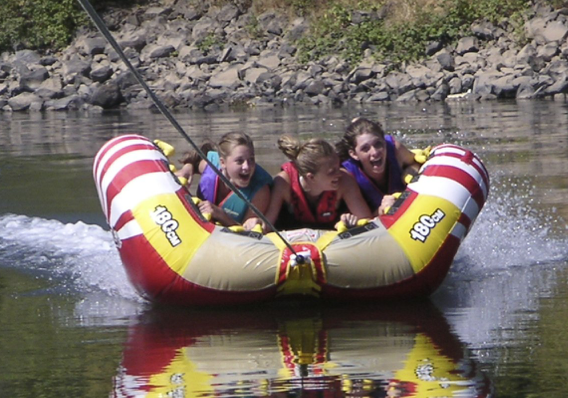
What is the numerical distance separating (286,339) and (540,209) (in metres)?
4.02

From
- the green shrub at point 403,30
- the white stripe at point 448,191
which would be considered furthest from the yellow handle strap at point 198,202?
Answer: the green shrub at point 403,30

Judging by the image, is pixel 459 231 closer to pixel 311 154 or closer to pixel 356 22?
pixel 311 154

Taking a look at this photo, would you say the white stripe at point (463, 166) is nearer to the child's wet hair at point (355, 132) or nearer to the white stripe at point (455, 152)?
the white stripe at point (455, 152)

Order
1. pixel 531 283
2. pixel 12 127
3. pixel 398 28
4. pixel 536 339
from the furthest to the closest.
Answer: pixel 398 28 < pixel 12 127 < pixel 531 283 < pixel 536 339

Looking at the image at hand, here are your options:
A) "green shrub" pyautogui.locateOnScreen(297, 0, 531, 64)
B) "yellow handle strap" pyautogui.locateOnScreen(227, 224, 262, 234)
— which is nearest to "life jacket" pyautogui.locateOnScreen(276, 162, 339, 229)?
"yellow handle strap" pyautogui.locateOnScreen(227, 224, 262, 234)

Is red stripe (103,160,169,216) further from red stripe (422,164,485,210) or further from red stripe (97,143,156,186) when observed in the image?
red stripe (422,164,485,210)

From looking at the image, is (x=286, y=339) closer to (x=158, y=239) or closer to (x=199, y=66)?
(x=158, y=239)

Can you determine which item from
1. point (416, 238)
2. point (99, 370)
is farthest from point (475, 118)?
point (99, 370)

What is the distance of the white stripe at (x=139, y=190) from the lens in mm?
6273

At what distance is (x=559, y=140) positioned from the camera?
43.5ft

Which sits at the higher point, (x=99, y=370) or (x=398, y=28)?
(x=398, y=28)

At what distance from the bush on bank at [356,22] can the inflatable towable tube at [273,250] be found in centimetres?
1653

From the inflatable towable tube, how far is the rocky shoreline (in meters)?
14.0

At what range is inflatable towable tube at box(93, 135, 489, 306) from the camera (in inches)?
228
